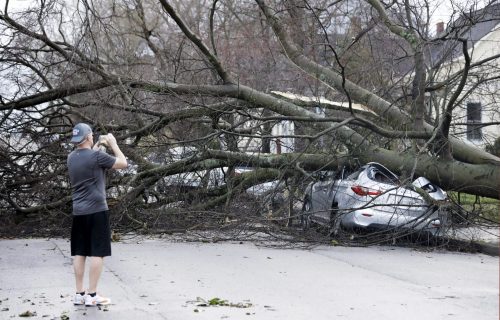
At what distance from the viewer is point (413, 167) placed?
12.0 meters

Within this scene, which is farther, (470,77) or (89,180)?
(470,77)

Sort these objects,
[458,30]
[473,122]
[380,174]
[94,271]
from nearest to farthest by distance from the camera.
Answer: [94,271] < [458,30] < [380,174] < [473,122]

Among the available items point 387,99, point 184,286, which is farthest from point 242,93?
point 184,286

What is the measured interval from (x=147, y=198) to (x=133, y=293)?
588cm

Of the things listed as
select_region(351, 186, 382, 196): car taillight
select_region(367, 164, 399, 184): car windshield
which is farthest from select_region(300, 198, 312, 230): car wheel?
select_region(367, 164, 399, 184): car windshield

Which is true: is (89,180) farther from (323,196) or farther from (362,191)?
(323,196)

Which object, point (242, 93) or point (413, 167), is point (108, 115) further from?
point (413, 167)

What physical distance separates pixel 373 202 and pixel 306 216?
1090 mm

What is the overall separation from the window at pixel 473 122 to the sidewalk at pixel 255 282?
2974 millimetres

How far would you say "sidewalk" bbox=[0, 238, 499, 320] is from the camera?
22.0 feet

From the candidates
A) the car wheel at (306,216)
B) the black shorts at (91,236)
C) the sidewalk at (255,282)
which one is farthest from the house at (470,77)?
the black shorts at (91,236)

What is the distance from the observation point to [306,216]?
11906 mm

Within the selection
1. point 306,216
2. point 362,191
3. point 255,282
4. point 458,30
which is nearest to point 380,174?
point 362,191

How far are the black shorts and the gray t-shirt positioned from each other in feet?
0.21
